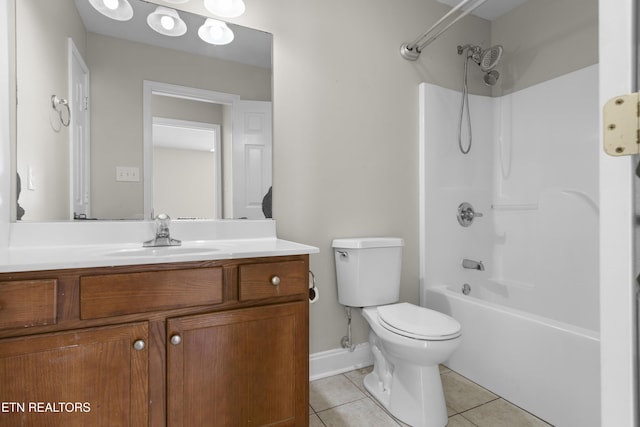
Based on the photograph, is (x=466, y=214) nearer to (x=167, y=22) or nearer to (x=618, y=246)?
(x=618, y=246)

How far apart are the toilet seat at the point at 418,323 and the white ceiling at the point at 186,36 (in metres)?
1.44

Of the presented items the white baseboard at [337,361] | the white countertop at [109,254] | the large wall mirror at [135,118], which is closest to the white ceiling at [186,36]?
the large wall mirror at [135,118]

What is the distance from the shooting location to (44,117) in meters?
1.38

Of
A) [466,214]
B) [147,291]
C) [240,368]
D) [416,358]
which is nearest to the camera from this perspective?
[147,291]

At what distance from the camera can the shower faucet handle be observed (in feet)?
7.79

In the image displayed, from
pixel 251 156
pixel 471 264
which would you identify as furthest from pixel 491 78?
pixel 251 156

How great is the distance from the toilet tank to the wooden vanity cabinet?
567 mm

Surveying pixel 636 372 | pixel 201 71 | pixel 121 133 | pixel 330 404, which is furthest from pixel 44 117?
pixel 636 372

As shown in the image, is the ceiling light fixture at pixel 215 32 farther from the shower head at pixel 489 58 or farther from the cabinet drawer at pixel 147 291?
the shower head at pixel 489 58

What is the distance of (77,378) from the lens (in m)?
0.97

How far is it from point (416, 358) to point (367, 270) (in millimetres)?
532

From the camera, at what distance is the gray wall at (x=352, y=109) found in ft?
6.08

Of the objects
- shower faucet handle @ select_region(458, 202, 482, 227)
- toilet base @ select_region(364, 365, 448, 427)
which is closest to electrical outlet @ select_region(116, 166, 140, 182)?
toilet base @ select_region(364, 365, 448, 427)

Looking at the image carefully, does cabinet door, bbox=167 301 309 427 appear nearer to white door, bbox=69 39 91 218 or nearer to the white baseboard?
the white baseboard
